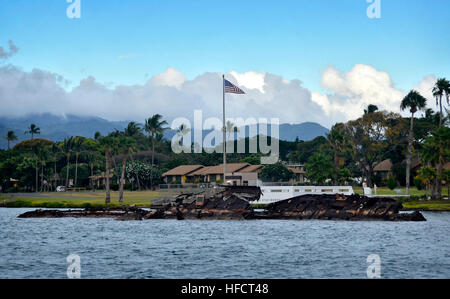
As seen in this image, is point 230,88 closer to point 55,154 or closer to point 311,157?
point 311,157

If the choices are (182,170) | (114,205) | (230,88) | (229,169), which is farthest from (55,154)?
(230,88)

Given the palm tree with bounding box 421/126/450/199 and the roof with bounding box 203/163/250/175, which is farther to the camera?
the roof with bounding box 203/163/250/175

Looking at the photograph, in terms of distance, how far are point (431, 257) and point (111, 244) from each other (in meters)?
23.4

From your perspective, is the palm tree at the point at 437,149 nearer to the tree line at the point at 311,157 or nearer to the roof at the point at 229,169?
the tree line at the point at 311,157

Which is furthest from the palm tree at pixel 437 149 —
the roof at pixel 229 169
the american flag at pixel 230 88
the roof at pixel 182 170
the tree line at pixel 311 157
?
the roof at pixel 182 170

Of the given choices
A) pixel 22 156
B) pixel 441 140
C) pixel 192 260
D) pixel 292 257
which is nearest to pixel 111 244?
A: pixel 192 260

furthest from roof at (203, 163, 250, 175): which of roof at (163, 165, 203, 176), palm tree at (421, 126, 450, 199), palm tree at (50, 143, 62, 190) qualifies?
palm tree at (421, 126, 450, 199)

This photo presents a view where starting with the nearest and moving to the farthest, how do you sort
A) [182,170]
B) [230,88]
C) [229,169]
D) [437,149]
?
[230,88] → [437,149] → [229,169] → [182,170]

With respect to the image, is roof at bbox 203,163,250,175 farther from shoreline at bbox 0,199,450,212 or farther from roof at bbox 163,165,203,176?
shoreline at bbox 0,199,450,212

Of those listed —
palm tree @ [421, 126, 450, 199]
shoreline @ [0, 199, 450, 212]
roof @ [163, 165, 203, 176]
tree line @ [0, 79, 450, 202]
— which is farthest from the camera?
roof @ [163, 165, 203, 176]

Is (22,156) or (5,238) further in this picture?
(22,156)
